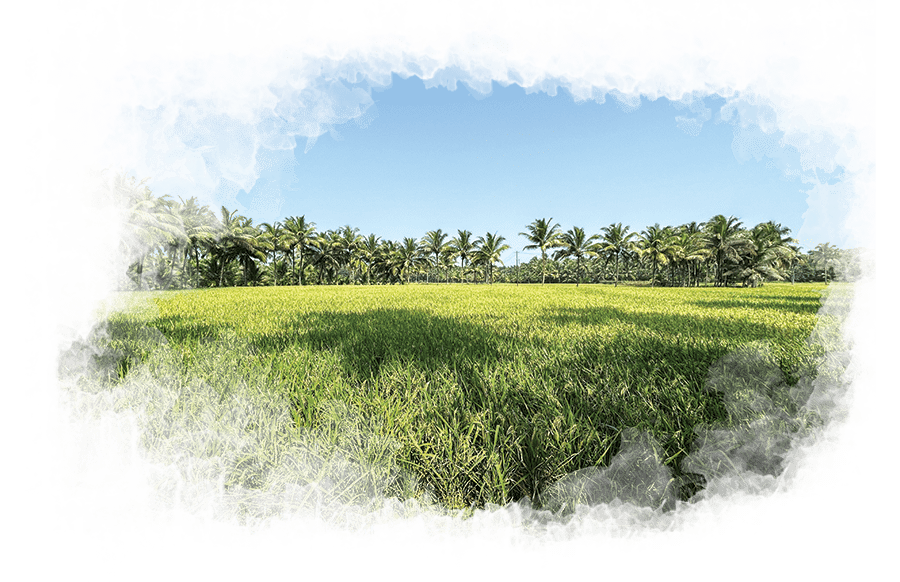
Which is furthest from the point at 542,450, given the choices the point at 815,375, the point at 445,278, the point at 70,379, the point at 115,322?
the point at 445,278

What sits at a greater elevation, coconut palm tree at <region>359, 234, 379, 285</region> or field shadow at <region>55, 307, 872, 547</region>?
coconut palm tree at <region>359, 234, 379, 285</region>

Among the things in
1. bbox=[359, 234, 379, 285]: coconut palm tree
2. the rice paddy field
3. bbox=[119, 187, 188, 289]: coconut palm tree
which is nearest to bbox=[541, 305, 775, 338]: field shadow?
the rice paddy field

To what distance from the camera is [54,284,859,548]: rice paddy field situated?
152cm

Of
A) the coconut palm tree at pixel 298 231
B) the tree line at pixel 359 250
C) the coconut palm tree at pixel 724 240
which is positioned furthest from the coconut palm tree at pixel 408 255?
the coconut palm tree at pixel 724 240

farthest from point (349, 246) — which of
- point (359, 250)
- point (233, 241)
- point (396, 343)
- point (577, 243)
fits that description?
point (396, 343)

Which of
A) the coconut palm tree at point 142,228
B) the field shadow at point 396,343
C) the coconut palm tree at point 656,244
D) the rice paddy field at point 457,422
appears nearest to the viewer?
the rice paddy field at point 457,422

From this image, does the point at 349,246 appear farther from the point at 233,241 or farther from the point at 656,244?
the point at 656,244

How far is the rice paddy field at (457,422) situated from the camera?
1.52m

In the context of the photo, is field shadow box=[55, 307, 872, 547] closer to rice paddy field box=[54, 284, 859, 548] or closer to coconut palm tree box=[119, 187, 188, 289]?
rice paddy field box=[54, 284, 859, 548]

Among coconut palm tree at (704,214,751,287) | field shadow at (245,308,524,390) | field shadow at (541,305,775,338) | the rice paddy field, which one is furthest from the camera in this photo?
coconut palm tree at (704,214,751,287)

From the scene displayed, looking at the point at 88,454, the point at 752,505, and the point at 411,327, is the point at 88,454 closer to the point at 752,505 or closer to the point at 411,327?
the point at 752,505

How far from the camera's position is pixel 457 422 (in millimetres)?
2004

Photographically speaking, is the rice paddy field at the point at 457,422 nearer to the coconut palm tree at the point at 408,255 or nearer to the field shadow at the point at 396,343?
the field shadow at the point at 396,343

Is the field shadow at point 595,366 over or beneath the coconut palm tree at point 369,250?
beneath
